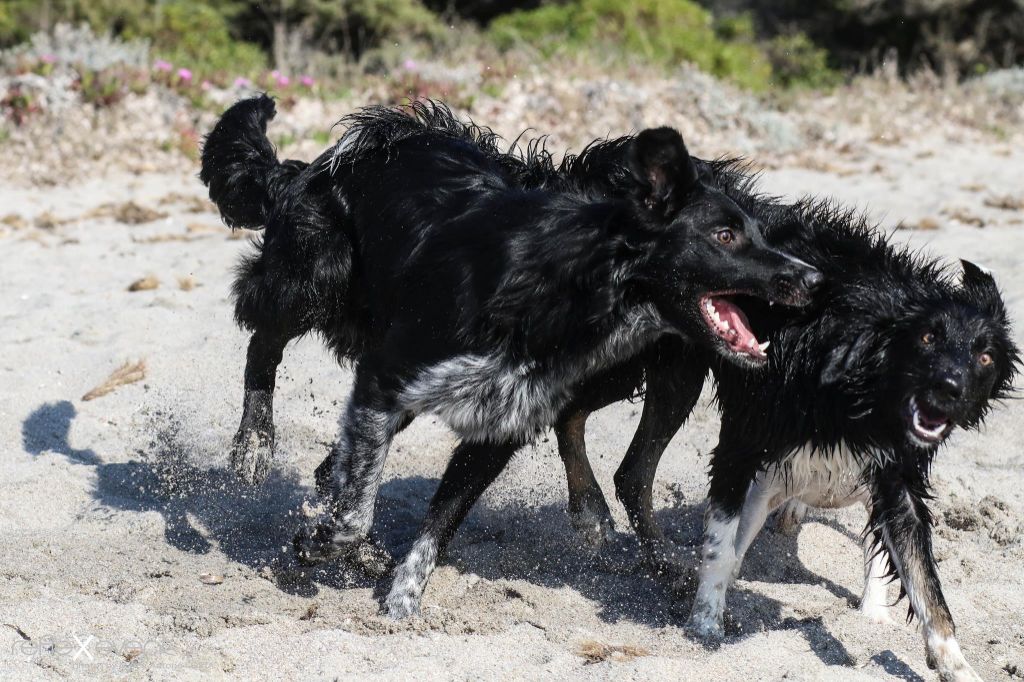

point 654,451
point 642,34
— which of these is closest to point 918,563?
point 654,451

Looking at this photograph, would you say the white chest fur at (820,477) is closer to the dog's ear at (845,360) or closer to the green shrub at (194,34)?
the dog's ear at (845,360)

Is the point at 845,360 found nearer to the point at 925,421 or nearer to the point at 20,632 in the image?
the point at 925,421

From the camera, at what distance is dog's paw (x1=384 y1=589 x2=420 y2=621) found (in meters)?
4.50

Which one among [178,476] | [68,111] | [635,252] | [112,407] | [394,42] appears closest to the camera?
[635,252]

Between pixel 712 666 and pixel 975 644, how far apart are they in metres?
1.12

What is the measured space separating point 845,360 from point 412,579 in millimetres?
1799

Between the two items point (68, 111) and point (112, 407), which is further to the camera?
point (68, 111)

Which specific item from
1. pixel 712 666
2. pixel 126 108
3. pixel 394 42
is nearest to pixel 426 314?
pixel 712 666

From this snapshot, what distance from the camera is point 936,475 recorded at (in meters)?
5.81

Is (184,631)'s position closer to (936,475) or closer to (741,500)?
(741,500)

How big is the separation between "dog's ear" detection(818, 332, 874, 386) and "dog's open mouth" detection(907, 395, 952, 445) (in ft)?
0.75

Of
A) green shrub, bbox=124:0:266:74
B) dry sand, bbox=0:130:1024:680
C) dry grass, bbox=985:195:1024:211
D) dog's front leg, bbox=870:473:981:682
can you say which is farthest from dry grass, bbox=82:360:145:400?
green shrub, bbox=124:0:266:74

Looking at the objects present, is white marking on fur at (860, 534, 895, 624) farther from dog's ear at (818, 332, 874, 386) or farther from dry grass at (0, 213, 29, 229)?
dry grass at (0, 213, 29, 229)

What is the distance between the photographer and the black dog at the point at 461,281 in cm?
401
